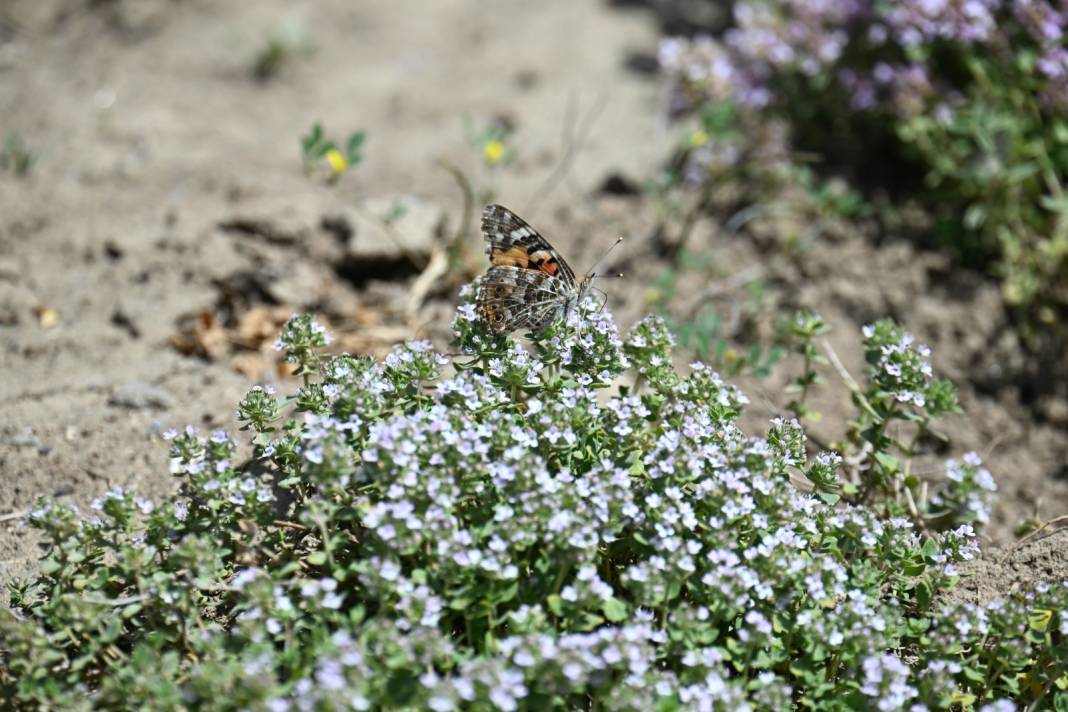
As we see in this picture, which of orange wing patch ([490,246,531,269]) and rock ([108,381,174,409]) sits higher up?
rock ([108,381,174,409])

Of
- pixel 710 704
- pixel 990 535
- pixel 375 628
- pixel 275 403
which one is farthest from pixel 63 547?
pixel 990 535

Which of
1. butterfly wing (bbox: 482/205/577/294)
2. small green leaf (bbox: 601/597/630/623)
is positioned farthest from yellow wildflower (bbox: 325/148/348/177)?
small green leaf (bbox: 601/597/630/623)

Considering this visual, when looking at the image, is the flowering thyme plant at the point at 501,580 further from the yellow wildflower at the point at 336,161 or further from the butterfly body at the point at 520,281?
the yellow wildflower at the point at 336,161

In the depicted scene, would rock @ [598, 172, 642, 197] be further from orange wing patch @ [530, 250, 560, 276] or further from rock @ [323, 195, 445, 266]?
orange wing patch @ [530, 250, 560, 276]

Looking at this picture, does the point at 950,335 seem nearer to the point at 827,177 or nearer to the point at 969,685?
the point at 827,177

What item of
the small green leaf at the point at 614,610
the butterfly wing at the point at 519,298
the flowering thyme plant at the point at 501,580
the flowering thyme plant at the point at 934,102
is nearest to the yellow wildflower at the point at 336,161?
the butterfly wing at the point at 519,298

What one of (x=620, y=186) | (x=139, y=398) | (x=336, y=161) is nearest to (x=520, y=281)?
(x=336, y=161)

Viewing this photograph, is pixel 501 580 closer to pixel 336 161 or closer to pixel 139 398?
pixel 139 398
